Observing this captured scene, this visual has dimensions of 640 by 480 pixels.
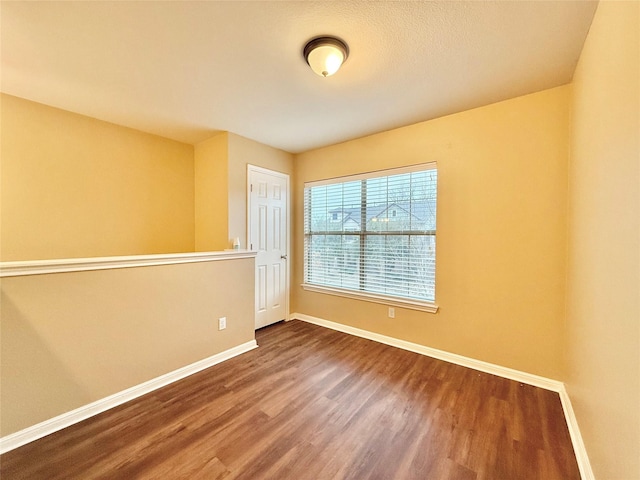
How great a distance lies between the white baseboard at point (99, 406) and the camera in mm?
1538

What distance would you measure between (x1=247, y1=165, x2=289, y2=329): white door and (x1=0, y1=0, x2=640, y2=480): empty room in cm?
4

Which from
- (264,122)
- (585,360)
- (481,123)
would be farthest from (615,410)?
(264,122)

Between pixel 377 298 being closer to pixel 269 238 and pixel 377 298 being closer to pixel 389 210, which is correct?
pixel 389 210

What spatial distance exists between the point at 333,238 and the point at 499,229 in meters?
1.88

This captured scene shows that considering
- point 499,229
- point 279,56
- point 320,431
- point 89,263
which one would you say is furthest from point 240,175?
point 499,229

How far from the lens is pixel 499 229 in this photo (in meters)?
2.29

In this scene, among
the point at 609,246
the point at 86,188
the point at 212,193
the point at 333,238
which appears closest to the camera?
the point at 609,246

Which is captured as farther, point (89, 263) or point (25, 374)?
point (89, 263)

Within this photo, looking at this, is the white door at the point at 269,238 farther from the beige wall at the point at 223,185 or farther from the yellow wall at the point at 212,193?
the yellow wall at the point at 212,193

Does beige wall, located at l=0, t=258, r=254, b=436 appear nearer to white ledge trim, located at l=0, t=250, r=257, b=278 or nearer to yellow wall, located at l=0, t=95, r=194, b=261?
white ledge trim, located at l=0, t=250, r=257, b=278

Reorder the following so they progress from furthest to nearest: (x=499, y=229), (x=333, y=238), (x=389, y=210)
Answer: (x=333, y=238)
(x=389, y=210)
(x=499, y=229)

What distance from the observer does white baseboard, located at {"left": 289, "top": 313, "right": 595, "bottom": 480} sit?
1452mm

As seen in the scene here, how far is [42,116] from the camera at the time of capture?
2.35 m

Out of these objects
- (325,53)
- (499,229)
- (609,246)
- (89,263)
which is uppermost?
(325,53)
